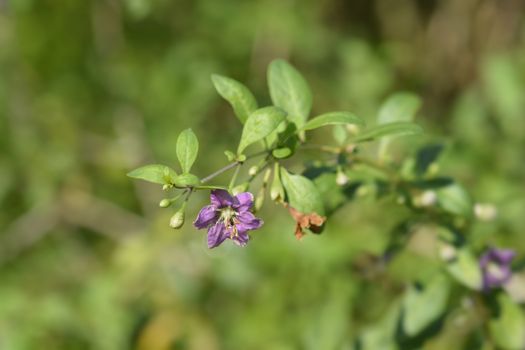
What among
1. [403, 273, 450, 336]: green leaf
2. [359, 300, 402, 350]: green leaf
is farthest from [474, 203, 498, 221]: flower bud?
[359, 300, 402, 350]: green leaf

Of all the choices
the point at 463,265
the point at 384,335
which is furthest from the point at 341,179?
the point at 384,335

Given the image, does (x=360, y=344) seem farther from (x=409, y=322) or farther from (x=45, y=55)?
(x=45, y=55)

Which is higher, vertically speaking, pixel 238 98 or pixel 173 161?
pixel 238 98

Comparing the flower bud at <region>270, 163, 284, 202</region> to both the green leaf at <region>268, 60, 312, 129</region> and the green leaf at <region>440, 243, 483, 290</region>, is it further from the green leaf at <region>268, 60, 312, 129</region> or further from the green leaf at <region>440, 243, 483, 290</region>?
the green leaf at <region>440, 243, 483, 290</region>

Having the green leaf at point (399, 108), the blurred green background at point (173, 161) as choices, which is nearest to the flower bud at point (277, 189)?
the green leaf at point (399, 108)

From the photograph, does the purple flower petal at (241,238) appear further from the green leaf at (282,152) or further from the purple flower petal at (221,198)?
the green leaf at (282,152)

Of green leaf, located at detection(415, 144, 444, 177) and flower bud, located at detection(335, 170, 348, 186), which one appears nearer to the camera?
flower bud, located at detection(335, 170, 348, 186)

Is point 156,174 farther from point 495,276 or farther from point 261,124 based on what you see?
point 495,276
